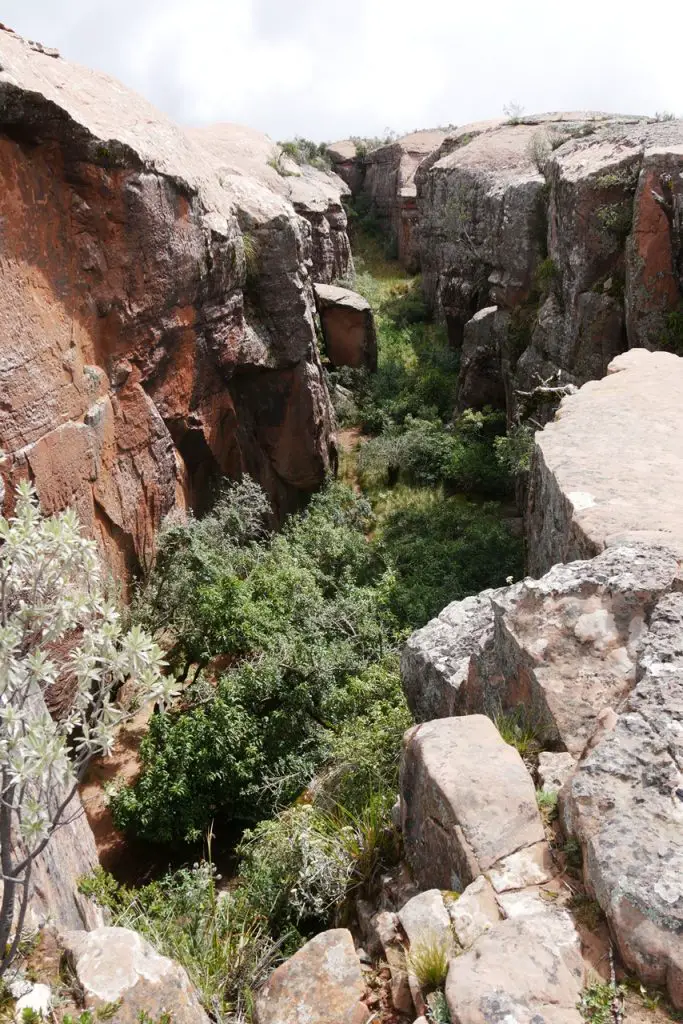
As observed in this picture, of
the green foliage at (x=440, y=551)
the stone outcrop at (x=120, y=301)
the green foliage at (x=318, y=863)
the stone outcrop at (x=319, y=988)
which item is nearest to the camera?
the stone outcrop at (x=319, y=988)

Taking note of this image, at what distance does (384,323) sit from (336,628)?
15288 millimetres

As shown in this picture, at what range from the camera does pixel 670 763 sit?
9.08 feet

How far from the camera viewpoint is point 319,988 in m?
3.04

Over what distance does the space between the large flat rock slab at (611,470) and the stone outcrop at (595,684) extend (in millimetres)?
20

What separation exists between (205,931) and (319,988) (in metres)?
1.60

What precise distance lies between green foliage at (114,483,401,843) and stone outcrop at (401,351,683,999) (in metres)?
1.87

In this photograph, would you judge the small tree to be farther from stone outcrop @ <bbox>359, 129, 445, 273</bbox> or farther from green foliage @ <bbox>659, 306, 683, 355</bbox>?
stone outcrop @ <bbox>359, 129, 445, 273</bbox>

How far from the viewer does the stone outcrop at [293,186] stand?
15.8m

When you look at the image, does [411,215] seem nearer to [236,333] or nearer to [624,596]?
[236,333]

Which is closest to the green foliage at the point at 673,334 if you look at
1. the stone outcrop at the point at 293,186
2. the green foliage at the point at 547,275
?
the green foliage at the point at 547,275

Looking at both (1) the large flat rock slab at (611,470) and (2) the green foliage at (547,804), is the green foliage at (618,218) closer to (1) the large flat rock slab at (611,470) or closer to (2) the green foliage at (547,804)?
(1) the large flat rock slab at (611,470)

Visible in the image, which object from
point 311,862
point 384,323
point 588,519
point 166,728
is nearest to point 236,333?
point 166,728

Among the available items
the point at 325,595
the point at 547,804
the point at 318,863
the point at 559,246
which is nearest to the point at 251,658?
the point at 325,595

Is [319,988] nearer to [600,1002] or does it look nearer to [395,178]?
[600,1002]
